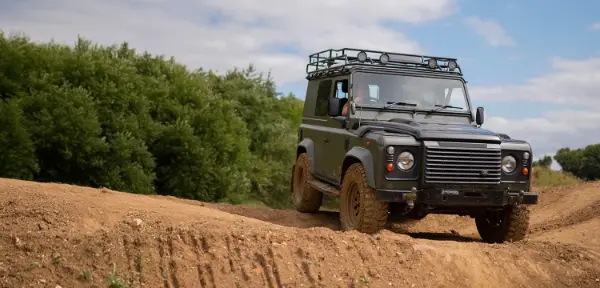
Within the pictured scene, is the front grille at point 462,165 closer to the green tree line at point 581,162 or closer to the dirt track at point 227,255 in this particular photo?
the dirt track at point 227,255

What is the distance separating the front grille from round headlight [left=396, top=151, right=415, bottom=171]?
19 cm

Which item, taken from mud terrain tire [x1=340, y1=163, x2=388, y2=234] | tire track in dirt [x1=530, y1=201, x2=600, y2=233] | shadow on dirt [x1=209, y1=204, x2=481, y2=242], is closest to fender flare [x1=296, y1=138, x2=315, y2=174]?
shadow on dirt [x1=209, y1=204, x2=481, y2=242]

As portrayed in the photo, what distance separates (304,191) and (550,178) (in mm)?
13114

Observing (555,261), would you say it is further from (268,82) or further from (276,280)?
(268,82)

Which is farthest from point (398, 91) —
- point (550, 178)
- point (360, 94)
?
point (550, 178)

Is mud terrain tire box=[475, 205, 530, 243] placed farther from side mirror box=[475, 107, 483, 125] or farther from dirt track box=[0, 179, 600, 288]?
side mirror box=[475, 107, 483, 125]

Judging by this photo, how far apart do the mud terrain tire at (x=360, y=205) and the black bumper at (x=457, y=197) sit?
10.3 inches

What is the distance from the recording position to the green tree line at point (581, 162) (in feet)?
91.8

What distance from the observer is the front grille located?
960 cm

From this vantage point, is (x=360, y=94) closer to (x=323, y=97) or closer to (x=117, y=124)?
(x=323, y=97)

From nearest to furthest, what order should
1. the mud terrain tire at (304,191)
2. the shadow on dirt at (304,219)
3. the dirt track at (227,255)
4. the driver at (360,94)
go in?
1. the dirt track at (227,255)
2. the driver at (360,94)
3. the shadow on dirt at (304,219)
4. the mud terrain tire at (304,191)

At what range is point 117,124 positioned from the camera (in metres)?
24.8

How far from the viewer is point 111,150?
24.4m

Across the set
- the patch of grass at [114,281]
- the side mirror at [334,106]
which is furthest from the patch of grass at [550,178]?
the patch of grass at [114,281]
